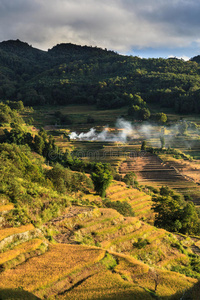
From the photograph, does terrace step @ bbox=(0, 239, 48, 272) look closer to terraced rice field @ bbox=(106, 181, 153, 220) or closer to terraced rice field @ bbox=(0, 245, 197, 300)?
terraced rice field @ bbox=(0, 245, 197, 300)

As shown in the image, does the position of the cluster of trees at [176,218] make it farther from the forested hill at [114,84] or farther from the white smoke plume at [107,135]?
the forested hill at [114,84]

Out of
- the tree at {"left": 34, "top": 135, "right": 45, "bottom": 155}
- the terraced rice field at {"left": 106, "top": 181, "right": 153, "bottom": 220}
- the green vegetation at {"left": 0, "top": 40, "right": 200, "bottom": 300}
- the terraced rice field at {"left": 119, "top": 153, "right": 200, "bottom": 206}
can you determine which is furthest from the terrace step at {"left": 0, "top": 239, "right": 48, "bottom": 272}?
the tree at {"left": 34, "top": 135, "right": 45, "bottom": 155}

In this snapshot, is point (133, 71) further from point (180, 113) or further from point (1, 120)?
point (1, 120)

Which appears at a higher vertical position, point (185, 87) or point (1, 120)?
point (185, 87)

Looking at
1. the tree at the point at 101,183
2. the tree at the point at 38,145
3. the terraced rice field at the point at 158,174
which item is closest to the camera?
the tree at the point at 101,183

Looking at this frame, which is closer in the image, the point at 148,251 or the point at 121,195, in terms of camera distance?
the point at 148,251

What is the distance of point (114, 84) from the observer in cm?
13338

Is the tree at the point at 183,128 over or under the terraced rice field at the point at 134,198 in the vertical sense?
over

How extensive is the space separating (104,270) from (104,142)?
65.6m

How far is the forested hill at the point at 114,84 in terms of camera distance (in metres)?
110

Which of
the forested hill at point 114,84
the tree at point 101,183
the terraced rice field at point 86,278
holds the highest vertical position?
the forested hill at point 114,84

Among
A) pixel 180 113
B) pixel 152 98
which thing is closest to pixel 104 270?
pixel 180 113

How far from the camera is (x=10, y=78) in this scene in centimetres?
17300

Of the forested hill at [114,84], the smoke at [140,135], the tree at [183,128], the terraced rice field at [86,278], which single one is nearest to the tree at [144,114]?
the smoke at [140,135]
